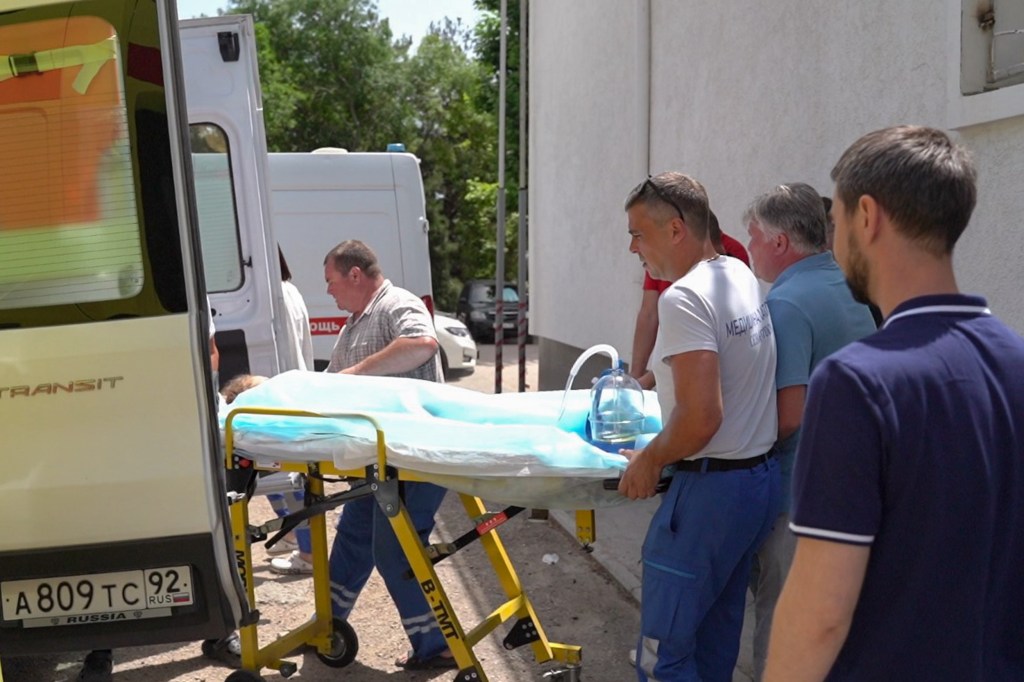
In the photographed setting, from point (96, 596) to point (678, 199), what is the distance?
219 centimetres

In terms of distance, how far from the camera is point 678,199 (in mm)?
3340

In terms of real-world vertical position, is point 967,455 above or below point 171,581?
above

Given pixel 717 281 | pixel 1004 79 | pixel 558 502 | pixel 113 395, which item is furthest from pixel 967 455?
pixel 1004 79

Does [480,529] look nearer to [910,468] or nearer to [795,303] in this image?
[795,303]

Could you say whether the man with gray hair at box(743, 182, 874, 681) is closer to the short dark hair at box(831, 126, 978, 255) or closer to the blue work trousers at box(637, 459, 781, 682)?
the blue work trousers at box(637, 459, 781, 682)

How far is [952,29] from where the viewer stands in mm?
4406

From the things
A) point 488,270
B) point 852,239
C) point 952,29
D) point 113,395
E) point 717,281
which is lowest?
point 488,270

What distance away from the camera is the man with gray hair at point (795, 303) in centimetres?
349

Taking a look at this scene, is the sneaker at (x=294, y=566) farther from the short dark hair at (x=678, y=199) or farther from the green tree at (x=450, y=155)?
the green tree at (x=450, y=155)

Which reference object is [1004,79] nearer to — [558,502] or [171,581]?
[558,502]

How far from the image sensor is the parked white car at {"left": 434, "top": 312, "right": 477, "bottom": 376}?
18797 mm

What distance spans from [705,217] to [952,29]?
1.72 metres

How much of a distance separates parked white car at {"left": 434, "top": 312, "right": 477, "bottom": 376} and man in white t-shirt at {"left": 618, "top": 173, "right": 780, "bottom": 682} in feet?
50.1

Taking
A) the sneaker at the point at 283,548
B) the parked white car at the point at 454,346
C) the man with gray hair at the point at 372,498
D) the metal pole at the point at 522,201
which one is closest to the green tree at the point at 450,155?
the parked white car at the point at 454,346
